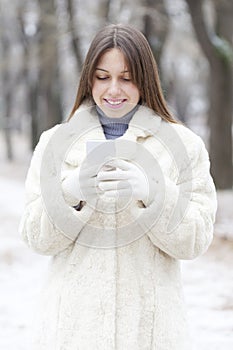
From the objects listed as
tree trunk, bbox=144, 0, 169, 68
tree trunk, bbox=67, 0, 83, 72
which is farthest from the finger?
tree trunk, bbox=67, 0, 83, 72

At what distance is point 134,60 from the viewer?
7.93ft

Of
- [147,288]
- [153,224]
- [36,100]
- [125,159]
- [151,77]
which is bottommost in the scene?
[36,100]

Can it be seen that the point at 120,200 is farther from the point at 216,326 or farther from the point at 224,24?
the point at 224,24

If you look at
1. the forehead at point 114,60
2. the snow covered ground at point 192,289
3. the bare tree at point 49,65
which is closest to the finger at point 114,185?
the forehead at point 114,60

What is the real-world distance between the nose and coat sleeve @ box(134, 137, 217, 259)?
343 mm

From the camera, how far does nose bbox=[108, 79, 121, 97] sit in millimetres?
2436

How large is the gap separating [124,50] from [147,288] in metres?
0.81

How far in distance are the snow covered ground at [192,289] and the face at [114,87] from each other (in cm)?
153

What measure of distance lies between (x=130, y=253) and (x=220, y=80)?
11353mm

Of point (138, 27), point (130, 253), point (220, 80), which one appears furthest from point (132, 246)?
point (220, 80)

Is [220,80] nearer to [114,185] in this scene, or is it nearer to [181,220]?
[181,220]

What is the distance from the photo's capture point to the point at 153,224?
7.66 feet

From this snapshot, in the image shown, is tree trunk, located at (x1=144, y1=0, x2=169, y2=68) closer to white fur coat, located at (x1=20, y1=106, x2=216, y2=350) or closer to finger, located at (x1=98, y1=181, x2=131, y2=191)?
white fur coat, located at (x1=20, y1=106, x2=216, y2=350)

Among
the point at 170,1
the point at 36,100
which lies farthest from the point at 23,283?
the point at 36,100
